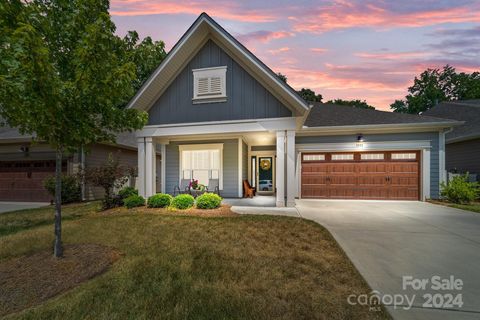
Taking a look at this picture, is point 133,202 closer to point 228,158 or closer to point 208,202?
point 208,202

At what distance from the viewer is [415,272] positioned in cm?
365

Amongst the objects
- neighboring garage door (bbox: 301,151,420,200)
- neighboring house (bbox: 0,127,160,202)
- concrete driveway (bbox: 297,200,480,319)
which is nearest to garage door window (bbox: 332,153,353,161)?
neighboring garage door (bbox: 301,151,420,200)

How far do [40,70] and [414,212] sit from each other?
37.3 feet

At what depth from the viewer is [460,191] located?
991 cm

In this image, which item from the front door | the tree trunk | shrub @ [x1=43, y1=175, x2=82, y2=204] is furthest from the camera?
the front door

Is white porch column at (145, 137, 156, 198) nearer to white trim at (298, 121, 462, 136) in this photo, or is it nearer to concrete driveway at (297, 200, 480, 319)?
concrete driveway at (297, 200, 480, 319)

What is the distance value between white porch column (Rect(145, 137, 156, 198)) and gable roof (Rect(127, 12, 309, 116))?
67.9 inches

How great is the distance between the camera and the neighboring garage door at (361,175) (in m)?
11.2

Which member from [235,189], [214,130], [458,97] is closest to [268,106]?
[214,130]

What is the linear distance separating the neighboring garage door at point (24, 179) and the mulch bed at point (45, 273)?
1034cm

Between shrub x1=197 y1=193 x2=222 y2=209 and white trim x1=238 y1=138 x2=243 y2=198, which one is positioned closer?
shrub x1=197 y1=193 x2=222 y2=209

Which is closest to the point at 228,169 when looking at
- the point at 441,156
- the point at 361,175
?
the point at 361,175

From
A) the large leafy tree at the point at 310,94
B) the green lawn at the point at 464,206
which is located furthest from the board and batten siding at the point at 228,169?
the large leafy tree at the point at 310,94

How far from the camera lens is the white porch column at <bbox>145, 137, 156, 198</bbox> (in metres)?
9.90
